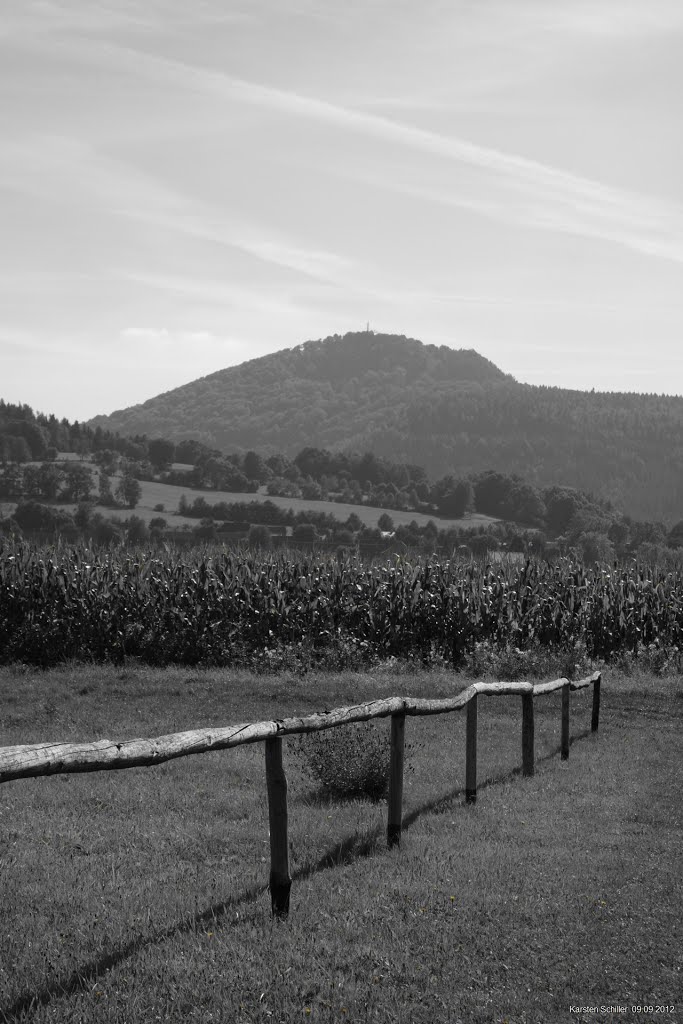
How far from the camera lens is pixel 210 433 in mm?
153250

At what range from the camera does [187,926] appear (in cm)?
504

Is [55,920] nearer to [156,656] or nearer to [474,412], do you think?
[156,656]

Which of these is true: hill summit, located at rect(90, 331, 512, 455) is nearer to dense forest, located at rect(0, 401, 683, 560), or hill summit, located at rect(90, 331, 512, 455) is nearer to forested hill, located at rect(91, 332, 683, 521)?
forested hill, located at rect(91, 332, 683, 521)

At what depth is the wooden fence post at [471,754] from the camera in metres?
8.40

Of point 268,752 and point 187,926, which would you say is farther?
point 268,752

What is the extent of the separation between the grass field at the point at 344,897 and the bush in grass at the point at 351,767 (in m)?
0.21

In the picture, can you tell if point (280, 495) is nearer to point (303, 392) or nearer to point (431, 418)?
point (431, 418)

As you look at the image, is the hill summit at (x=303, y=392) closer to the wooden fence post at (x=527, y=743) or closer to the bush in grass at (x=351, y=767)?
the wooden fence post at (x=527, y=743)

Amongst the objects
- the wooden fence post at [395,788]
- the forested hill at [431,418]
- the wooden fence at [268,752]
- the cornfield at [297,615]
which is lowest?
the cornfield at [297,615]

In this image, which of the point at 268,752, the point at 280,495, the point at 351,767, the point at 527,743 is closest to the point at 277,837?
the point at 268,752

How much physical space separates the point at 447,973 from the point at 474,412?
133410 millimetres

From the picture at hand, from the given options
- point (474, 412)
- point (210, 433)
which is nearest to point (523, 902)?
point (474, 412)

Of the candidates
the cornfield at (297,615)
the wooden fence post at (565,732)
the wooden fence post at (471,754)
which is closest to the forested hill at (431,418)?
the cornfield at (297,615)

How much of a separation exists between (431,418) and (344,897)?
5332 inches
